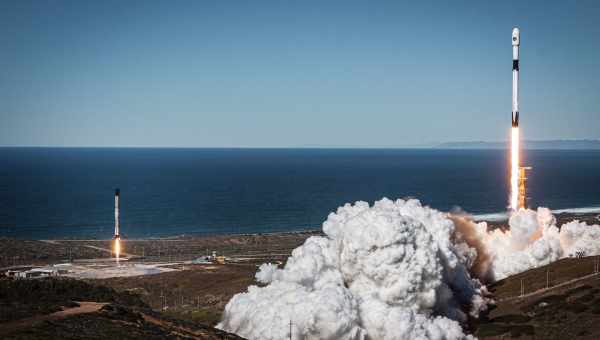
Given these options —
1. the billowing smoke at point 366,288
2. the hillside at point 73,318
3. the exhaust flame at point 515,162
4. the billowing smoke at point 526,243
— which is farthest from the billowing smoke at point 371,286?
the exhaust flame at point 515,162

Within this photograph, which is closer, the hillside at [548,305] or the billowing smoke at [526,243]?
the hillside at [548,305]

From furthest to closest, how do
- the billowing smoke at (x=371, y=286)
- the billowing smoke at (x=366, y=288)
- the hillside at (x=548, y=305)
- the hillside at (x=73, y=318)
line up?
the hillside at (x=548, y=305), the billowing smoke at (x=371, y=286), the billowing smoke at (x=366, y=288), the hillside at (x=73, y=318)

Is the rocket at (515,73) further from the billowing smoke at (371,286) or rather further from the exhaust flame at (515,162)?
the billowing smoke at (371,286)

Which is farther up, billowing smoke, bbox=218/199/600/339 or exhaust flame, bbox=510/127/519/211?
exhaust flame, bbox=510/127/519/211

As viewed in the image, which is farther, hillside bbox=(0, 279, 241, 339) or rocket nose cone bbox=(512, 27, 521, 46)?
rocket nose cone bbox=(512, 27, 521, 46)

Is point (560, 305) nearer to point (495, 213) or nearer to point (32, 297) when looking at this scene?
point (32, 297)

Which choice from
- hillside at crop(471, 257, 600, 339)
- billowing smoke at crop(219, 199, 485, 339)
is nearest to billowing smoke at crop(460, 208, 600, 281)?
hillside at crop(471, 257, 600, 339)

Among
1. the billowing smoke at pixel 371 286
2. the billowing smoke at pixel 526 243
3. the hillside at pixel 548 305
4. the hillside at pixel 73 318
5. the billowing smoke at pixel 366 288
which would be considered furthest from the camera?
the billowing smoke at pixel 526 243

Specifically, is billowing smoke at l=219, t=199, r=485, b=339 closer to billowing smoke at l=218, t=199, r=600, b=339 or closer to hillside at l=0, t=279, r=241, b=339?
billowing smoke at l=218, t=199, r=600, b=339

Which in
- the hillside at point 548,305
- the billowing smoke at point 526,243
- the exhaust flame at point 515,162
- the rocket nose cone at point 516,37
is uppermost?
the rocket nose cone at point 516,37

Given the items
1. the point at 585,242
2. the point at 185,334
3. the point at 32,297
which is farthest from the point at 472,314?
the point at 32,297
